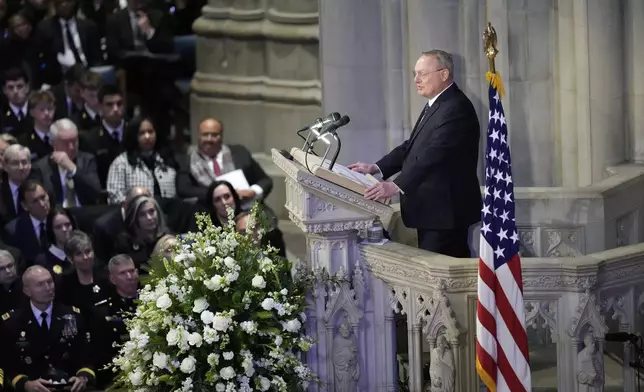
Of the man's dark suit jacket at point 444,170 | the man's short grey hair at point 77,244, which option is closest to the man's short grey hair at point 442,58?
the man's dark suit jacket at point 444,170

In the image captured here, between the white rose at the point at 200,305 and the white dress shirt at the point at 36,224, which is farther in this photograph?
the white dress shirt at the point at 36,224

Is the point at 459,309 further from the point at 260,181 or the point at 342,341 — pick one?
the point at 260,181

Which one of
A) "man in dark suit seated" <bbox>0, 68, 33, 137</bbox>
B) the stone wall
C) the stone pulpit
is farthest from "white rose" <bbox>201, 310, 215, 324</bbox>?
"man in dark suit seated" <bbox>0, 68, 33, 137</bbox>

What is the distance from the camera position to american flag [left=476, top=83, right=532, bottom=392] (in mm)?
8047

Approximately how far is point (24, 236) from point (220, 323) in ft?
13.7

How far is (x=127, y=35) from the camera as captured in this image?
1648 centimetres

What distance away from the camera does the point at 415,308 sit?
27.6ft

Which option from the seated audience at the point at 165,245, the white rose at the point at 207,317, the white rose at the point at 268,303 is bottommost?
the seated audience at the point at 165,245

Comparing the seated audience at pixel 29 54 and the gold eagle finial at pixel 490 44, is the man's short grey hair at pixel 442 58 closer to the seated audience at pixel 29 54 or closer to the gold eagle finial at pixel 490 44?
the gold eagle finial at pixel 490 44

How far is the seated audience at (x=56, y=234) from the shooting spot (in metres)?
11.8

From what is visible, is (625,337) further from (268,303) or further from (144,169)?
(144,169)

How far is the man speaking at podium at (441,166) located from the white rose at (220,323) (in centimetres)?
119

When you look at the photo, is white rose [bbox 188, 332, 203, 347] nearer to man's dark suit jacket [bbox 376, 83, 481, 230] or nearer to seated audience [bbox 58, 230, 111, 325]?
man's dark suit jacket [bbox 376, 83, 481, 230]

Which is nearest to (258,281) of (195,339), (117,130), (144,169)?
(195,339)
